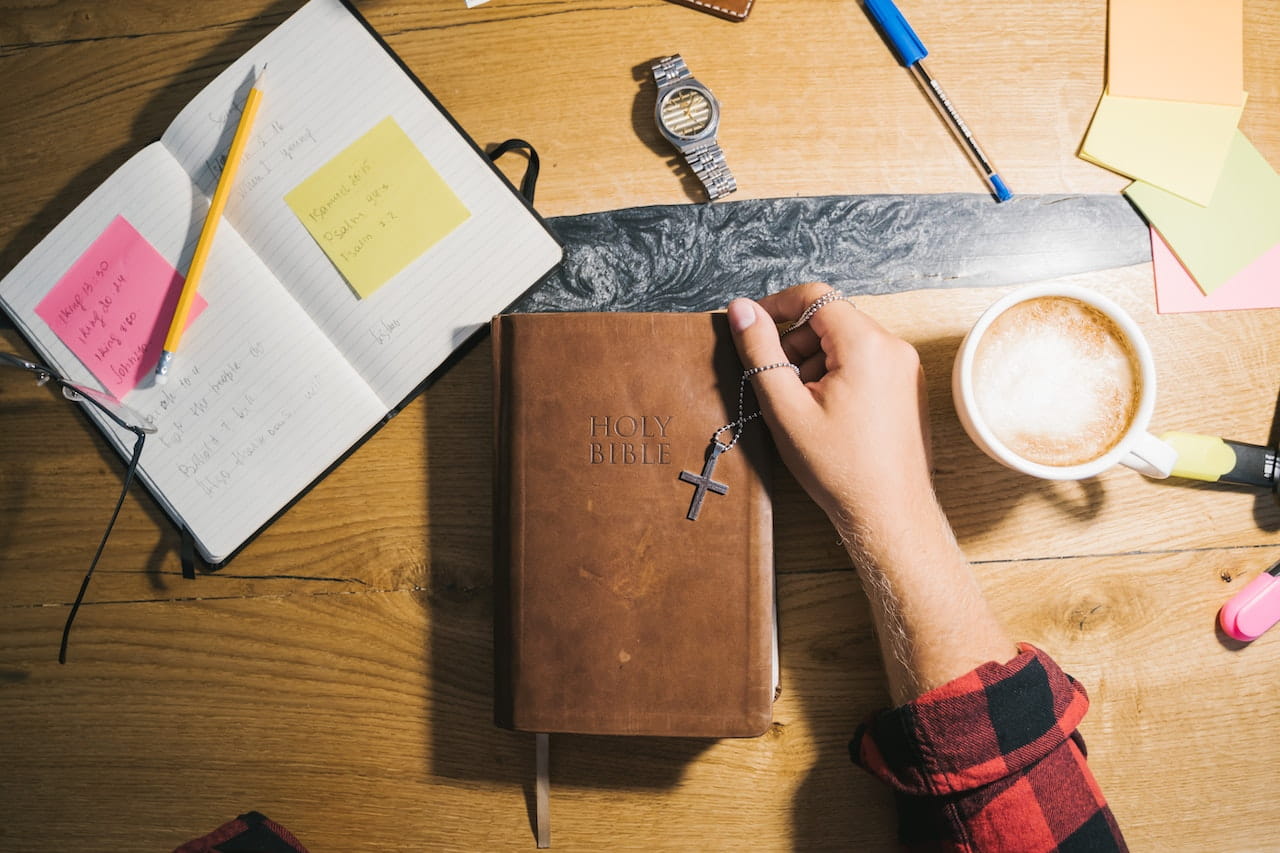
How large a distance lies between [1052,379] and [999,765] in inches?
13.1

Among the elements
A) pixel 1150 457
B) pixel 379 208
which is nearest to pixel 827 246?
pixel 1150 457

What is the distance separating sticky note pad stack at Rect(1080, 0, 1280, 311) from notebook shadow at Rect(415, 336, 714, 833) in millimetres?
673

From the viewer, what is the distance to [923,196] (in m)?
0.77

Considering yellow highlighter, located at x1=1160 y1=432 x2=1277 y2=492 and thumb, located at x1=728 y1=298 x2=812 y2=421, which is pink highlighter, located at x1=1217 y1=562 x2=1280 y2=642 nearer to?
yellow highlighter, located at x1=1160 y1=432 x2=1277 y2=492

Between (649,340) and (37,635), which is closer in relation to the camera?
(649,340)

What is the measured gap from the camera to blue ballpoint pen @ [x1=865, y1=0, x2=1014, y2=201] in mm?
763

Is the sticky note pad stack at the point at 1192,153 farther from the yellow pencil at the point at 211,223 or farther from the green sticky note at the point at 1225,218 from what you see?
the yellow pencil at the point at 211,223

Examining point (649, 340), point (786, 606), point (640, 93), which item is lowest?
point (786, 606)

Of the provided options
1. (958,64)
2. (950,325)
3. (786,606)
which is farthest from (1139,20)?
(786,606)

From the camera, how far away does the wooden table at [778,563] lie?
771 mm

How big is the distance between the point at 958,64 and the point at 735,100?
0.75 feet

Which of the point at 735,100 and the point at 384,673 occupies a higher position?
the point at 735,100

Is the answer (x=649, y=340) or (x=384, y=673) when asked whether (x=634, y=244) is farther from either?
(x=384, y=673)

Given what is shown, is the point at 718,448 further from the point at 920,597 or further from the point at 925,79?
the point at 925,79
